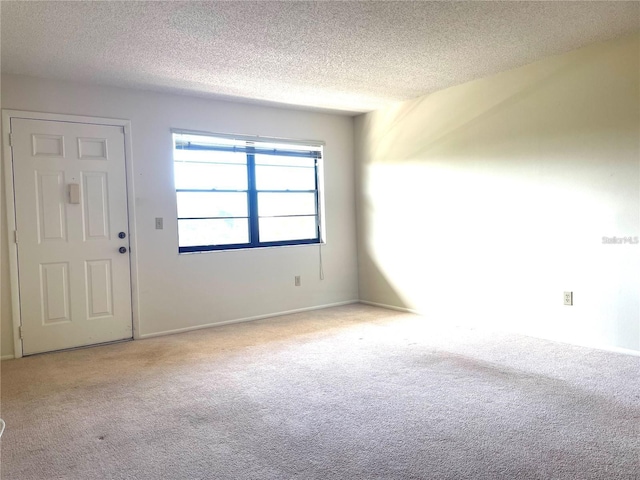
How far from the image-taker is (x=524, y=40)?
3486 mm

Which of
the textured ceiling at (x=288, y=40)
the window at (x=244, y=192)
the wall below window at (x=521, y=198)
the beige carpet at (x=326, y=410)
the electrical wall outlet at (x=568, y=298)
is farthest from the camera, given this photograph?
the window at (x=244, y=192)

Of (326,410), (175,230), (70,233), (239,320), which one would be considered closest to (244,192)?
(175,230)

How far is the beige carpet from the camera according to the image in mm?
2166

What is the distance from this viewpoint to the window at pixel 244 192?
16.0 feet

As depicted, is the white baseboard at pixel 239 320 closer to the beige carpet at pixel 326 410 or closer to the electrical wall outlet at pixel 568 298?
the beige carpet at pixel 326 410

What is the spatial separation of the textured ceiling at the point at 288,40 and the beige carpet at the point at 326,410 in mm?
2351

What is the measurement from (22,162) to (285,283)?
2799 mm

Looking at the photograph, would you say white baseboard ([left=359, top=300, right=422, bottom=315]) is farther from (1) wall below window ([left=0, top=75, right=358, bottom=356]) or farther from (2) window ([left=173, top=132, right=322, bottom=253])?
(2) window ([left=173, top=132, right=322, bottom=253])

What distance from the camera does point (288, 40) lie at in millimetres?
3338

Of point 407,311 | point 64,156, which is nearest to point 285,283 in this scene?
point 407,311

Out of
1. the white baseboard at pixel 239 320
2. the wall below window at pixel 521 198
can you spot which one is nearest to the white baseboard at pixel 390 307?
the wall below window at pixel 521 198

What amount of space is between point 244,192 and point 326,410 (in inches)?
119

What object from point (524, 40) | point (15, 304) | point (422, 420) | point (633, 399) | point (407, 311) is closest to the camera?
point (422, 420)

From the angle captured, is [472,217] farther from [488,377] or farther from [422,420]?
[422,420]
